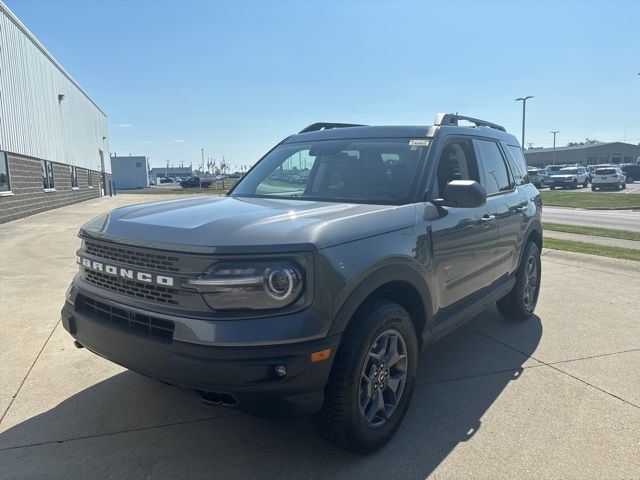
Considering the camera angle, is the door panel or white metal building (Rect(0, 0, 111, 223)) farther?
white metal building (Rect(0, 0, 111, 223))

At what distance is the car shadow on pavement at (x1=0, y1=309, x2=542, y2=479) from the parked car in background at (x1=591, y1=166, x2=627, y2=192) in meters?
40.0

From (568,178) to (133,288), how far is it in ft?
150

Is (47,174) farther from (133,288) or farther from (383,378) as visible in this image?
(383,378)

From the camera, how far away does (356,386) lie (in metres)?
2.66

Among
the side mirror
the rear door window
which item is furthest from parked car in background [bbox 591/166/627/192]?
the side mirror

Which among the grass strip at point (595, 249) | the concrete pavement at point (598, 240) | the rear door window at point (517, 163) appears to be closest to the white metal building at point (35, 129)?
the rear door window at point (517, 163)

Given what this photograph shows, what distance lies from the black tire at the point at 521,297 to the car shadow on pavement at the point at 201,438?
57.0 inches

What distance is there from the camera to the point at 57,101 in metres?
24.3

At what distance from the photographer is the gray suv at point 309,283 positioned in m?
2.39

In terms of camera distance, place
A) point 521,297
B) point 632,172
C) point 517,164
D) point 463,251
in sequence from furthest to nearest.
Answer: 1. point 632,172
2. point 517,164
3. point 521,297
4. point 463,251

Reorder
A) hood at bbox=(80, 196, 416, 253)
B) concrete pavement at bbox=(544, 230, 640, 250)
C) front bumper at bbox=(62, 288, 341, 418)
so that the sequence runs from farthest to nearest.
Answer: concrete pavement at bbox=(544, 230, 640, 250), hood at bbox=(80, 196, 416, 253), front bumper at bbox=(62, 288, 341, 418)

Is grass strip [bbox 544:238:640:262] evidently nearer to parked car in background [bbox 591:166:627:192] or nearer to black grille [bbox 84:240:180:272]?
black grille [bbox 84:240:180:272]

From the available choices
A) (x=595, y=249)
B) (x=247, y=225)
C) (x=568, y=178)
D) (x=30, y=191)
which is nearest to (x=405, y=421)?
(x=247, y=225)

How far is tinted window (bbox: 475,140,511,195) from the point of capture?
14.8ft
